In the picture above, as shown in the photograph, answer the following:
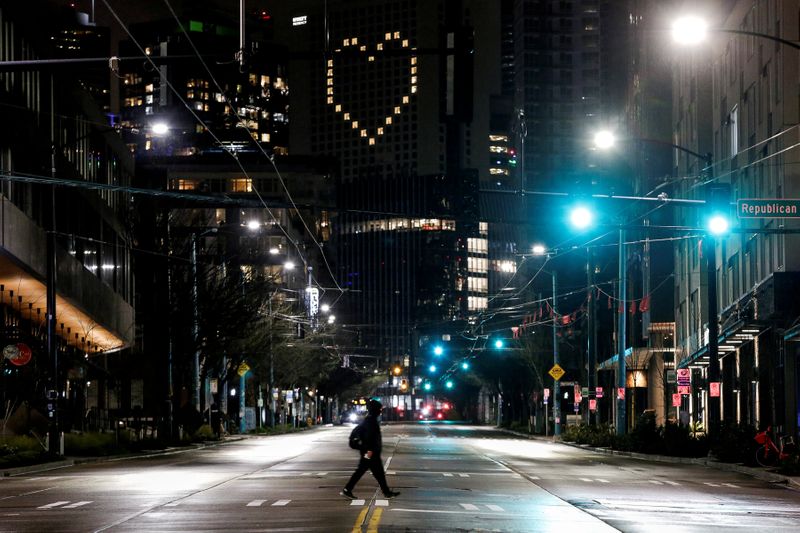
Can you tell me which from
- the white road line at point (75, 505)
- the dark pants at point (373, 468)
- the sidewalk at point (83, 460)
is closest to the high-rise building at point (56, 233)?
the sidewalk at point (83, 460)

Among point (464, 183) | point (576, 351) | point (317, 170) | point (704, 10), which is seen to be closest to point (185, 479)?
point (464, 183)

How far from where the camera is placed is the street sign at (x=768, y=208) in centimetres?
2917

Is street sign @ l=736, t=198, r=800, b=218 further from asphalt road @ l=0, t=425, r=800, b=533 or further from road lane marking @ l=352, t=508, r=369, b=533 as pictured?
road lane marking @ l=352, t=508, r=369, b=533

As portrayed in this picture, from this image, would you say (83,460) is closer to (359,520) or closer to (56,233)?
(56,233)

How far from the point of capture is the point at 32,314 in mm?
58438

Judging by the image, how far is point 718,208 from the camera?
31.8 metres

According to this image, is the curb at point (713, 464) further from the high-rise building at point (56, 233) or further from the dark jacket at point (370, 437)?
the high-rise building at point (56, 233)

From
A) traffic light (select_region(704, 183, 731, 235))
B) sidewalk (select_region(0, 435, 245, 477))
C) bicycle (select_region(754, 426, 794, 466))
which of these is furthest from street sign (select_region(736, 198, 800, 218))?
sidewalk (select_region(0, 435, 245, 477))

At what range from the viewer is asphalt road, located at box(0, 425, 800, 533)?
18.6 m

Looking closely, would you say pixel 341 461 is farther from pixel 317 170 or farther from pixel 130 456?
pixel 317 170

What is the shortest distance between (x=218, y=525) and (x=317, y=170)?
6933 inches

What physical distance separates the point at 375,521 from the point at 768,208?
15.0 meters

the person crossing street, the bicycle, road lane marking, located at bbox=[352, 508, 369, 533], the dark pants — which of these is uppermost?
the person crossing street

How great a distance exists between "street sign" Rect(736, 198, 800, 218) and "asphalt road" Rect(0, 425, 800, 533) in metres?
6.17
